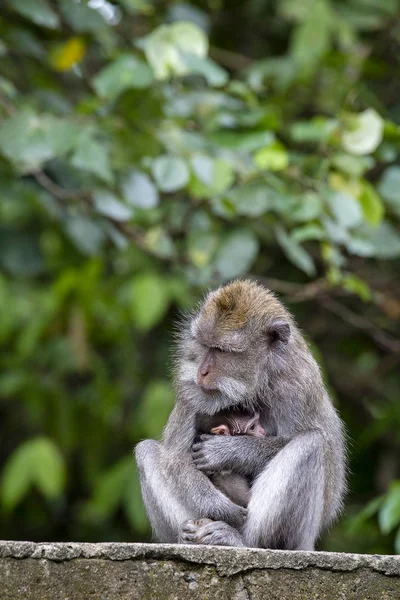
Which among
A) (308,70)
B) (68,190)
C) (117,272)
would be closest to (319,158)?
(308,70)

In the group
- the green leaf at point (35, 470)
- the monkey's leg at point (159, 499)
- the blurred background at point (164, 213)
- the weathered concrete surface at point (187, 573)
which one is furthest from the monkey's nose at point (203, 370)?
the green leaf at point (35, 470)

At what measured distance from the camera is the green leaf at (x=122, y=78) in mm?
7414

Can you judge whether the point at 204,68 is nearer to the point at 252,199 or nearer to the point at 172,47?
the point at 172,47

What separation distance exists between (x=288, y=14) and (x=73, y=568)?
6.18m

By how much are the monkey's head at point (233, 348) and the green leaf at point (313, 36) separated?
3.64m

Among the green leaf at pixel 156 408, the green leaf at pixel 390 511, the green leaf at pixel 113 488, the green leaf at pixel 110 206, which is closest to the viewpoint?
the green leaf at pixel 390 511

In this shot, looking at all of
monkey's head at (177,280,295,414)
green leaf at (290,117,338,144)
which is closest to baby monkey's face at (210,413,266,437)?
monkey's head at (177,280,295,414)

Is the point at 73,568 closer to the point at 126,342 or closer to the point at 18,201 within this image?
the point at 18,201

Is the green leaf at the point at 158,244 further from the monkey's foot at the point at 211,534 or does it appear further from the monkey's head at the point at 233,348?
the monkey's foot at the point at 211,534

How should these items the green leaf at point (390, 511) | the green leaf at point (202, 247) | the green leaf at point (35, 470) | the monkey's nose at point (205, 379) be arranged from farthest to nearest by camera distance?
the green leaf at point (35, 470), the green leaf at point (202, 247), the green leaf at point (390, 511), the monkey's nose at point (205, 379)

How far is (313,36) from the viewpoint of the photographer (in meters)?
8.67

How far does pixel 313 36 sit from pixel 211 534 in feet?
16.3

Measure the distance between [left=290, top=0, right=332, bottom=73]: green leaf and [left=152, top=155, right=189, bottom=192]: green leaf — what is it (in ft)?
6.10

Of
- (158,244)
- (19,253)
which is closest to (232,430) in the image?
(158,244)
